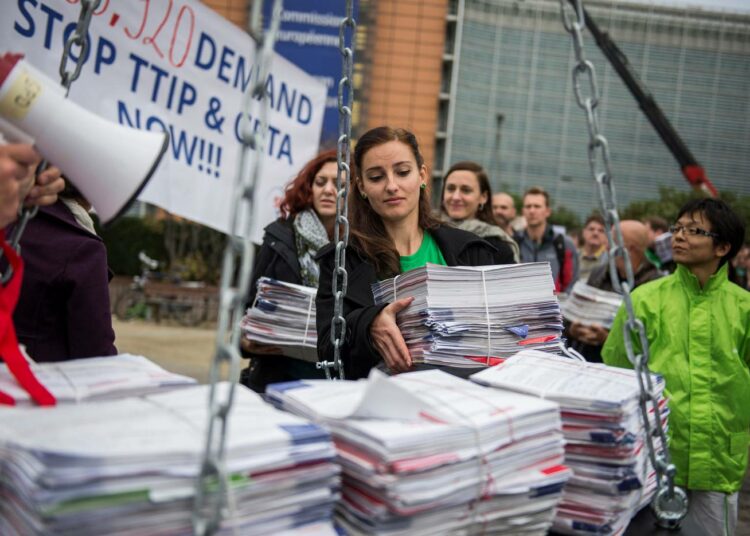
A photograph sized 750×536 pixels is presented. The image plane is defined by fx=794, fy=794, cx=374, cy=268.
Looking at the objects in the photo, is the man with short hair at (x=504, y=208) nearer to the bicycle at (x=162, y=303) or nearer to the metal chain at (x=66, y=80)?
the metal chain at (x=66, y=80)

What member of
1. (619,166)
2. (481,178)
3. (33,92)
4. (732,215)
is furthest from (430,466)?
(619,166)

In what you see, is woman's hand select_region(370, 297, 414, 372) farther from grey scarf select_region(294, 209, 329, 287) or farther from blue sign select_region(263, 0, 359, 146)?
blue sign select_region(263, 0, 359, 146)

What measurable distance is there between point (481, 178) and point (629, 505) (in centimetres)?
318

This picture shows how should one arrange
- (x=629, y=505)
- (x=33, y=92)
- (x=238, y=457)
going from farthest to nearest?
1. (x=629, y=505)
2. (x=33, y=92)
3. (x=238, y=457)

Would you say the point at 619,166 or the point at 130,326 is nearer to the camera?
the point at 130,326

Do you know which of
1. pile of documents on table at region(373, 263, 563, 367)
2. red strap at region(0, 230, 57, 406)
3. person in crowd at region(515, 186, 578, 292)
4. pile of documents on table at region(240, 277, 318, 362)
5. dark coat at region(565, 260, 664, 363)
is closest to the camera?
red strap at region(0, 230, 57, 406)

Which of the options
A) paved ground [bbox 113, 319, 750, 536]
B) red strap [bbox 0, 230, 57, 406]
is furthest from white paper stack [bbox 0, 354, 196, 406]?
paved ground [bbox 113, 319, 750, 536]

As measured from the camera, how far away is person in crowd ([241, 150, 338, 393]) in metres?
3.43

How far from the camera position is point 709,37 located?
48.9 meters

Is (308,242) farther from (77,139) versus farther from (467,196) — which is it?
(77,139)

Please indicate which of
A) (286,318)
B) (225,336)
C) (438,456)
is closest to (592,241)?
(286,318)

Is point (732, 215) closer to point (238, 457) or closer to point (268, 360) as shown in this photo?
point (268, 360)

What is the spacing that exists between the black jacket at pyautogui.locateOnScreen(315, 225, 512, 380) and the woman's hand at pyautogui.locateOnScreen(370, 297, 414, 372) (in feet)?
0.23

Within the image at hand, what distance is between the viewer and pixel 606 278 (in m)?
5.04
